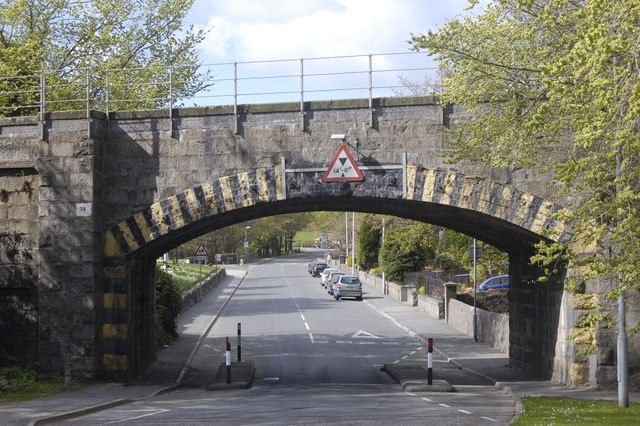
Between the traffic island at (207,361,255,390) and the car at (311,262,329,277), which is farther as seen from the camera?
the car at (311,262,329,277)

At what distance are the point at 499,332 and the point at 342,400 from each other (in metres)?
12.2

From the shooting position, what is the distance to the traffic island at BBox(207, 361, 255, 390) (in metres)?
19.6

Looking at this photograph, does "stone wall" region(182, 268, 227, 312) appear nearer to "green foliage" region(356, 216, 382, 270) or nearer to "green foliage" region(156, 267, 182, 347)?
"green foliage" region(156, 267, 182, 347)

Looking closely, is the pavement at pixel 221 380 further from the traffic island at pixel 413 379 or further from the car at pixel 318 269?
the car at pixel 318 269

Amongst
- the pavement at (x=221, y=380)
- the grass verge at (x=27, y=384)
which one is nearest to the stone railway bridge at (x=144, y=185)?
the grass verge at (x=27, y=384)

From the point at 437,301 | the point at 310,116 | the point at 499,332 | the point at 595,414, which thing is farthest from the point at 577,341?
the point at 437,301

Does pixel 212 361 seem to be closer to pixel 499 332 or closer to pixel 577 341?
pixel 499 332

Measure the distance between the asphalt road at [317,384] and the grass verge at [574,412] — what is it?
1.58 ft

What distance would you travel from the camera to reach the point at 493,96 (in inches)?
667

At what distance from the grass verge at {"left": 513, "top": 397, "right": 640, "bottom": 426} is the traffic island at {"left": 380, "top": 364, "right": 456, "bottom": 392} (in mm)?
3069

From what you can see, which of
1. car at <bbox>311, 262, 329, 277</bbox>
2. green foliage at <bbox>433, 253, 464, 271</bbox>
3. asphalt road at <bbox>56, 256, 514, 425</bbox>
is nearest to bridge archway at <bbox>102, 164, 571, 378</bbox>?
asphalt road at <bbox>56, 256, 514, 425</bbox>

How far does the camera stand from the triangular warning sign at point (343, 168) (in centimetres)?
1852

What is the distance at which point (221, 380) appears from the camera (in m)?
21.1

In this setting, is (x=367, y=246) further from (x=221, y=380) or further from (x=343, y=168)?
(x=343, y=168)
